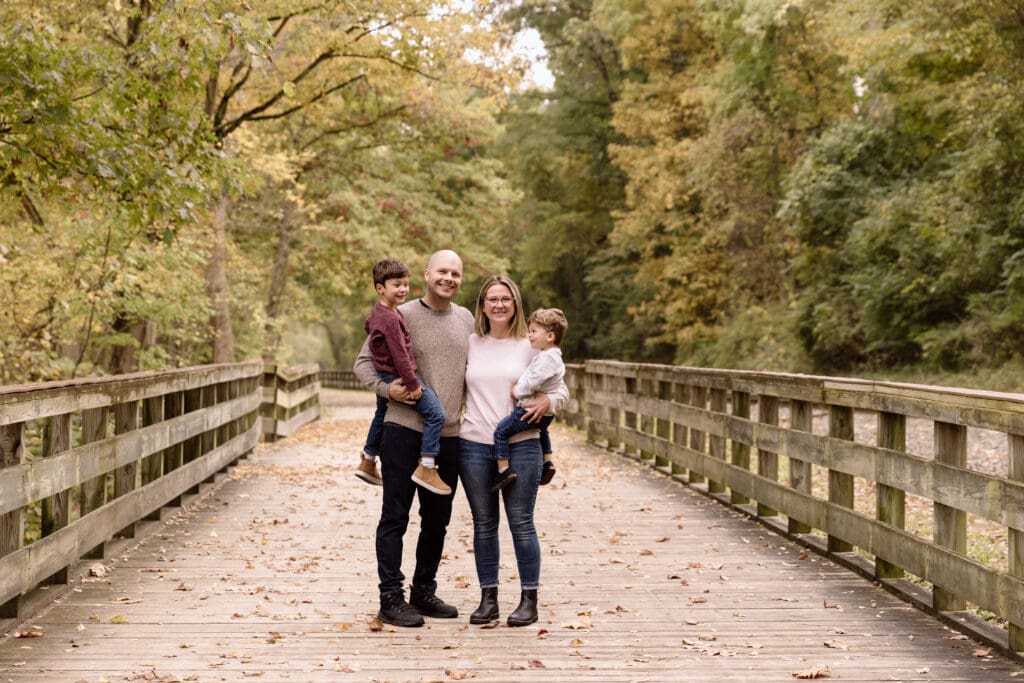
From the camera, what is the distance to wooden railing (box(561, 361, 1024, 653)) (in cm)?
502

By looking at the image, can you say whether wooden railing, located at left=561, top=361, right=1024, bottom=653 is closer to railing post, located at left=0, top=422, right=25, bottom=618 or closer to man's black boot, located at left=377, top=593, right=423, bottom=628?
man's black boot, located at left=377, top=593, right=423, bottom=628

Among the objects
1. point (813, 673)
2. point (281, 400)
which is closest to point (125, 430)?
point (813, 673)

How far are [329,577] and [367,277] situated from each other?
20069 millimetres

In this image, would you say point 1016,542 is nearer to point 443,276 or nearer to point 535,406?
point 535,406

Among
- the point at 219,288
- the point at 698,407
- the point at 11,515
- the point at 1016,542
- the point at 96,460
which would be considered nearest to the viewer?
the point at 1016,542

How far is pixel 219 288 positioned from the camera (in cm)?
1938

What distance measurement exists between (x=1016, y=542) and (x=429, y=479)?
254 centimetres

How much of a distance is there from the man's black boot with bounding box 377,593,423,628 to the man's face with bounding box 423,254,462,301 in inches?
57.6

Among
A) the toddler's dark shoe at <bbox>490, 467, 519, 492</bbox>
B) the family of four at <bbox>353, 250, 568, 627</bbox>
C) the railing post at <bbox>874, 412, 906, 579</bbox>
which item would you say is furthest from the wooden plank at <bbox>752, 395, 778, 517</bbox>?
the toddler's dark shoe at <bbox>490, 467, 519, 492</bbox>

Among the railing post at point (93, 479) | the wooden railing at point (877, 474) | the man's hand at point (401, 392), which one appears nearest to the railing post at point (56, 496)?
the railing post at point (93, 479)

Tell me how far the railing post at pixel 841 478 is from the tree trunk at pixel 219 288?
40.4 feet

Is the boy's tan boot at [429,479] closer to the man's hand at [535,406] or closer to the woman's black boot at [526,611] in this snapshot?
the man's hand at [535,406]

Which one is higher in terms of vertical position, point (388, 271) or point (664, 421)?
point (388, 271)

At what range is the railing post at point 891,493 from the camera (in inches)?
245
